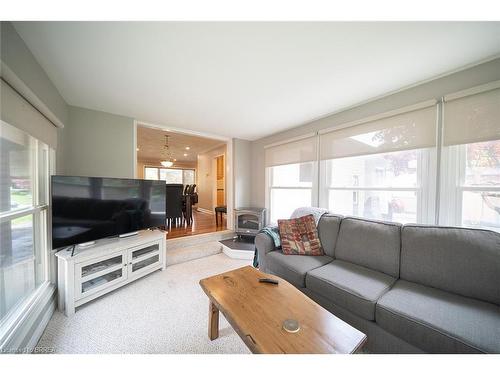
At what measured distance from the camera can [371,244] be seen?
1687 mm

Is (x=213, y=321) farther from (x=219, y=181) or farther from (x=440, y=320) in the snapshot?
(x=219, y=181)

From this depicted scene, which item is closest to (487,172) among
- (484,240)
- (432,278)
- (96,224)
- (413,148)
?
(413,148)

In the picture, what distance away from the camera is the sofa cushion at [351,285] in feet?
4.09

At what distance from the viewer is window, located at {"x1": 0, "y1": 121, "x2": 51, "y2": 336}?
121 cm

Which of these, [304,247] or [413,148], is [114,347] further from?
[413,148]

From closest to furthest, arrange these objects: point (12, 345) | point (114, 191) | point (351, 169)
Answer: point (12, 345), point (114, 191), point (351, 169)

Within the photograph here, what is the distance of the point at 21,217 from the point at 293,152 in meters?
3.27

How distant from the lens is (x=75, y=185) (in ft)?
5.85


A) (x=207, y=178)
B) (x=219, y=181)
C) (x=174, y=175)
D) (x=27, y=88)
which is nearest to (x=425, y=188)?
(x=27, y=88)

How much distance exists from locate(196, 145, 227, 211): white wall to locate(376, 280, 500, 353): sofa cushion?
5236mm

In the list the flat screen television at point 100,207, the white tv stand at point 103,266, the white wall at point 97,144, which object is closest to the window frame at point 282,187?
the flat screen television at point 100,207

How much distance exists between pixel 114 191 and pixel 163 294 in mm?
1353

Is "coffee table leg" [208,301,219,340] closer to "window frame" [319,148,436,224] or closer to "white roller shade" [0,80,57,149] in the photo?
"white roller shade" [0,80,57,149]

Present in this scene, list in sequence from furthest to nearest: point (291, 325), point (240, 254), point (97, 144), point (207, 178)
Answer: point (207, 178)
point (240, 254)
point (97, 144)
point (291, 325)
